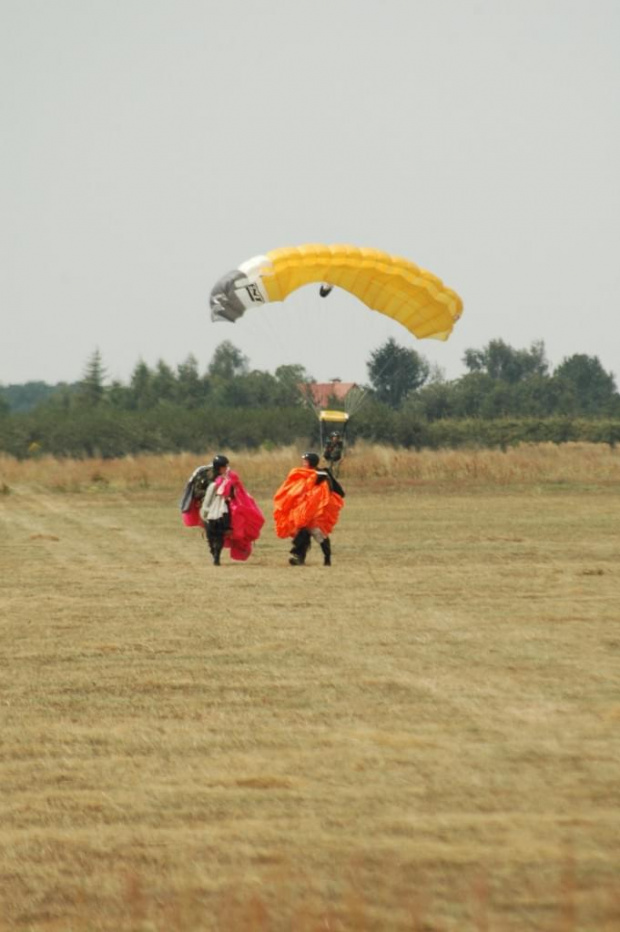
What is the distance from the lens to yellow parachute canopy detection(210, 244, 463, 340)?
23297mm

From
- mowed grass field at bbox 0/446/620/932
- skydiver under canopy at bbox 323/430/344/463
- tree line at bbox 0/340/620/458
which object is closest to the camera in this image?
mowed grass field at bbox 0/446/620/932

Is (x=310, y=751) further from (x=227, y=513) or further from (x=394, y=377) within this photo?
(x=394, y=377)

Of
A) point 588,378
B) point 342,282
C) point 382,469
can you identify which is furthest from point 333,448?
point 588,378

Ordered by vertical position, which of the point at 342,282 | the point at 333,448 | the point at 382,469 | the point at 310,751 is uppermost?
the point at 342,282

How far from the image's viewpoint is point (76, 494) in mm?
41844

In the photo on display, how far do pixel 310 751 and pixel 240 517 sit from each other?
1208cm

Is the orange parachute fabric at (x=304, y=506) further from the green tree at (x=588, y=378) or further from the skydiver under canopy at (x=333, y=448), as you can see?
the green tree at (x=588, y=378)

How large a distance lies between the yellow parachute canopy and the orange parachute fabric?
15.9 feet

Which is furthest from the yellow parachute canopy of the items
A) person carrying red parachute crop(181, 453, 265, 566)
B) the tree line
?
the tree line

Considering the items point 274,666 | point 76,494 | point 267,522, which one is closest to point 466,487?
point 76,494

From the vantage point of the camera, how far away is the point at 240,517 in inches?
765

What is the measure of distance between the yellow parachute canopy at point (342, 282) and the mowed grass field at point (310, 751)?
623cm

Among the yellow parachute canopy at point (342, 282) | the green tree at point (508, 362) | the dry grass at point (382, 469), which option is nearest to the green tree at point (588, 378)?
the green tree at point (508, 362)

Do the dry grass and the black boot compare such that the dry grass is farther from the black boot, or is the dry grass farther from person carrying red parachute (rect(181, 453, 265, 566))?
the black boot
